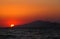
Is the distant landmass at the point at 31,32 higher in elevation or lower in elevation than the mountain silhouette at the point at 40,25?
lower

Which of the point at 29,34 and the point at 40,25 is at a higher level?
the point at 40,25

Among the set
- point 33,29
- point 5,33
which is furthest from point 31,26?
point 5,33

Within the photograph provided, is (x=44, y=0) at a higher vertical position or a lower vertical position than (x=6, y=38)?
higher

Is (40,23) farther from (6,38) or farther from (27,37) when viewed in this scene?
(6,38)

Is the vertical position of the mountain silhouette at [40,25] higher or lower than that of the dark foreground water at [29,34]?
higher

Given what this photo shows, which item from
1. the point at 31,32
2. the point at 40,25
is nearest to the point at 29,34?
the point at 31,32

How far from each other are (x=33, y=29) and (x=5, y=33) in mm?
477

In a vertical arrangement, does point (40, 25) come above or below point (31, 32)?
above

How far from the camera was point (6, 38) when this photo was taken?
14.6 feet

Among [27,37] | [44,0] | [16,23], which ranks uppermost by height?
[44,0]

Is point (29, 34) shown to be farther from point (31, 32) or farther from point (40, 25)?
point (40, 25)

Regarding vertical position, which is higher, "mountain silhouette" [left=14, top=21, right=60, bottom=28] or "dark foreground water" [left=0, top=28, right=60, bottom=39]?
"mountain silhouette" [left=14, top=21, right=60, bottom=28]

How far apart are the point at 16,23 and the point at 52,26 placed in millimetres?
629

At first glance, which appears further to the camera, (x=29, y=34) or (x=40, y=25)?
(x=40, y=25)
